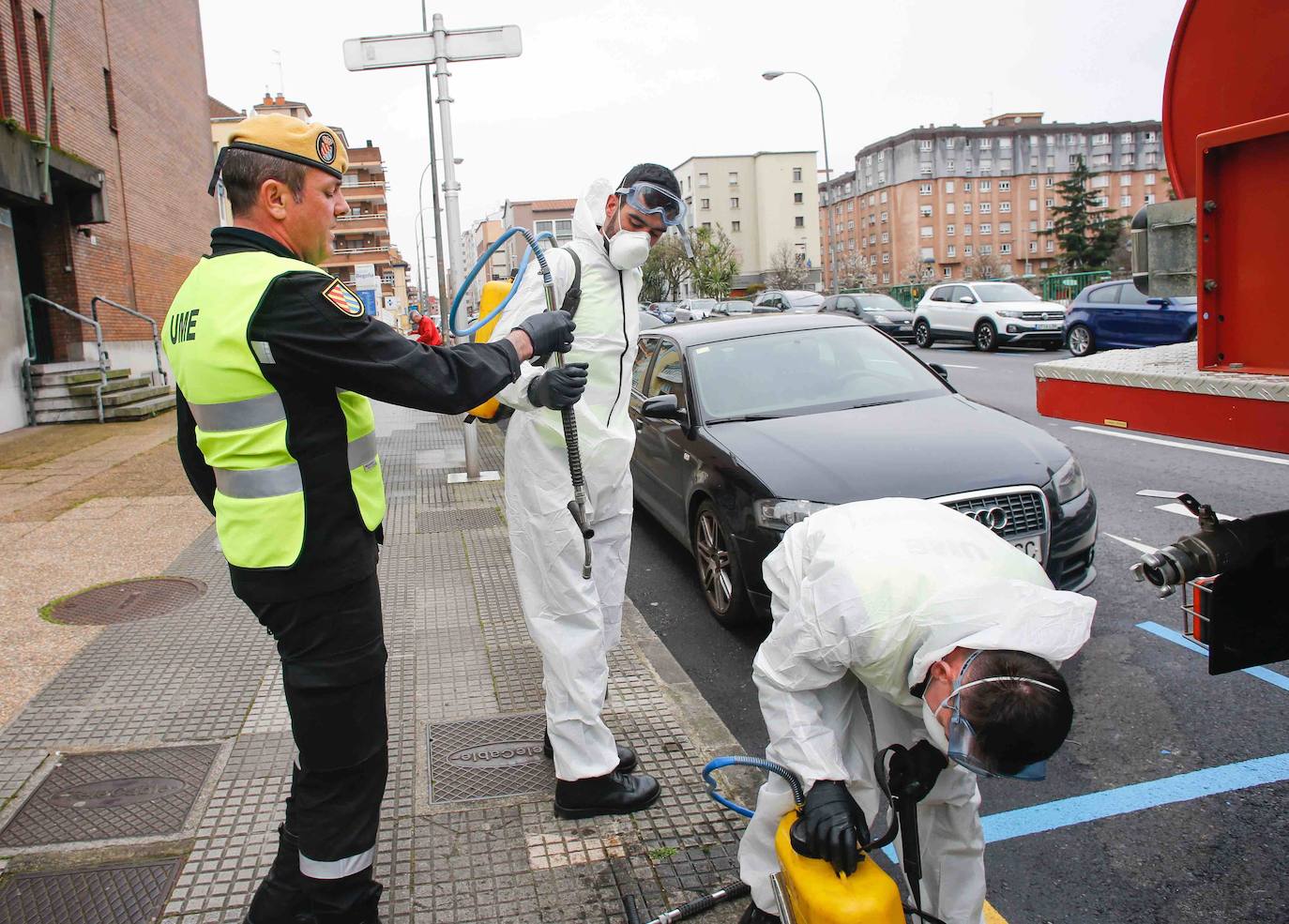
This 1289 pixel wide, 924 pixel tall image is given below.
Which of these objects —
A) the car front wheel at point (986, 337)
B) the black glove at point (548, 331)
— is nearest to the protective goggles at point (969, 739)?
the black glove at point (548, 331)

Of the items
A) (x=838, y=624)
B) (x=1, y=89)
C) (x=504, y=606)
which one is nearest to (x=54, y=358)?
(x=1, y=89)

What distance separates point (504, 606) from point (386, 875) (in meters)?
2.52

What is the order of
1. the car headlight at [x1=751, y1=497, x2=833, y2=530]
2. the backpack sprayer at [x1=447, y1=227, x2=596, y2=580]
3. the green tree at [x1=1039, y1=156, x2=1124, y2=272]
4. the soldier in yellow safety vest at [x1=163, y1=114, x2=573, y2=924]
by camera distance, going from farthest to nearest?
1. the green tree at [x1=1039, y1=156, x2=1124, y2=272]
2. the car headlight at [x1=751, y1=497, x2=833, y2=530]
3. the backpack sprayer at [x1=447, y1=227, x2=596, y2=580]
4. the soldier in yellow safety vest at [x1=163, y1=114, x2=573, y2=924]

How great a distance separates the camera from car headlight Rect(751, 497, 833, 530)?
4426 millimetres

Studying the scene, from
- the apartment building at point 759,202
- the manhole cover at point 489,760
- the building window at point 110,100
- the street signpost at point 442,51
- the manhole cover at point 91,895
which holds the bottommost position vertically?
the manhole cover at point 489,760

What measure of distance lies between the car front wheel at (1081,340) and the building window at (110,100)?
713 inches

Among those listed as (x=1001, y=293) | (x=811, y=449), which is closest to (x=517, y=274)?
(x=811, y=449)

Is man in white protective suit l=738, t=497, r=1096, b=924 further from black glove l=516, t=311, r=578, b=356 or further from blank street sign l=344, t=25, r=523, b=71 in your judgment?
blank street sign l=344, t=25, r=523, b=71

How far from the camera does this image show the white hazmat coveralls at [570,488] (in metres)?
3.06

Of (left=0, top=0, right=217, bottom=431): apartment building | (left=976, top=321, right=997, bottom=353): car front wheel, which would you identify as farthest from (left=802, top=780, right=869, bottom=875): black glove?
(left=976, top=321, right=997, bottom=353): car front wheel

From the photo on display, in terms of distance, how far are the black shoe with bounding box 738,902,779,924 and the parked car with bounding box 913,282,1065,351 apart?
20.9 metres

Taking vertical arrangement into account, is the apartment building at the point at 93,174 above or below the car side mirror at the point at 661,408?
above

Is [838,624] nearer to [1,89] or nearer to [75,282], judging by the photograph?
[1,89]

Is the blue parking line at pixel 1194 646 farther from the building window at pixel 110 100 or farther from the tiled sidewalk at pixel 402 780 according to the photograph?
the building window at pixel 110 100
